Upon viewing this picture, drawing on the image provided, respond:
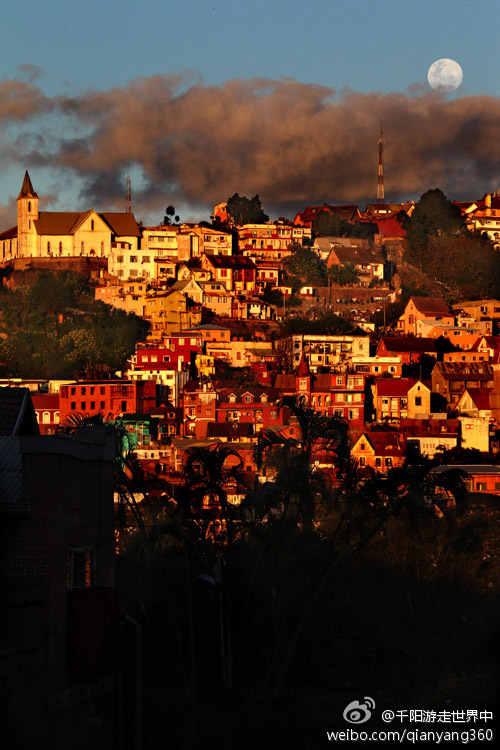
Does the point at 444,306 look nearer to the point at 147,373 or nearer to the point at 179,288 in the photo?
the point at 179,288

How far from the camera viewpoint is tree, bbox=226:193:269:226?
137m

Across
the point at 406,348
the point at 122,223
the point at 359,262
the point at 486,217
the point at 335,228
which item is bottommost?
the point at 406,348

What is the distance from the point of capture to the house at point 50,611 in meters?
15.5

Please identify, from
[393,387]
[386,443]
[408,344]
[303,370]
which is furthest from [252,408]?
[408,344]

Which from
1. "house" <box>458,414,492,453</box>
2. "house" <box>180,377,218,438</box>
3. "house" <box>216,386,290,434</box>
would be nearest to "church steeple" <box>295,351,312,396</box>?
"house" <box>216,386,290,434</box>

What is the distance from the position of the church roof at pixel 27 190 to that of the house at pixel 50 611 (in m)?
113

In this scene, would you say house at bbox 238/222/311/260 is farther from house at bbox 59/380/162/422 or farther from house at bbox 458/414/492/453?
house at bbox 458/414/492/453

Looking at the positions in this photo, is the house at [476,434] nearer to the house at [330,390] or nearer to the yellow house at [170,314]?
the house at [330,390]

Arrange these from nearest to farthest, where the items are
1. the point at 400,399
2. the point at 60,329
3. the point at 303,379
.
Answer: the point at 400,399 < the point at 303,379 < the point at 60,329

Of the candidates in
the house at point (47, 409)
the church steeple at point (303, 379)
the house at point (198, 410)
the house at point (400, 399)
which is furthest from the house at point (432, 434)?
the house at point (47, 409)

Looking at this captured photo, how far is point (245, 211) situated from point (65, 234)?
73.9ft

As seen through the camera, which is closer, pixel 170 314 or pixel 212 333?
pixel 212 333

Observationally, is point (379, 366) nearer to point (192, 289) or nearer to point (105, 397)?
point (105, 397)

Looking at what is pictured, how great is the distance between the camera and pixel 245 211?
452ft
